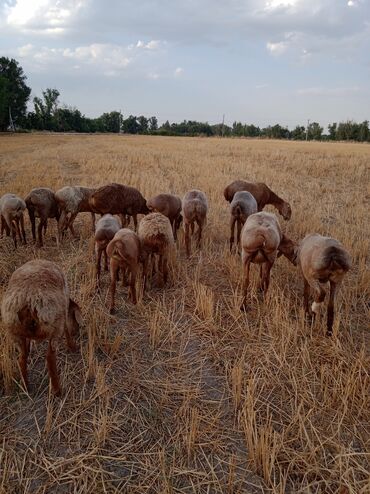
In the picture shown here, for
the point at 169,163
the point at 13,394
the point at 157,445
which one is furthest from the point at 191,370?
the point at 169,163

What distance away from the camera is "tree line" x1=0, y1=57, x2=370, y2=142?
65000 mm

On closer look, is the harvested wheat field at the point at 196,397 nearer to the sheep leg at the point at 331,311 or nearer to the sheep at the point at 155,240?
the sheep leg at the point at 331,311

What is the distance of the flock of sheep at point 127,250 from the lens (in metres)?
3.75

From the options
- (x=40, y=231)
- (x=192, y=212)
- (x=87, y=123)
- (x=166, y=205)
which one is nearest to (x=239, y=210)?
(x=192, y=212)

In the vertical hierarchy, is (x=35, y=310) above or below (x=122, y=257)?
above

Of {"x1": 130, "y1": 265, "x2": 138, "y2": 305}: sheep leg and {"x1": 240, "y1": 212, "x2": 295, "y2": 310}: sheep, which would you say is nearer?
{"x1": 240, "y1": 212, "x2": 295, "y2": 310}: sheep

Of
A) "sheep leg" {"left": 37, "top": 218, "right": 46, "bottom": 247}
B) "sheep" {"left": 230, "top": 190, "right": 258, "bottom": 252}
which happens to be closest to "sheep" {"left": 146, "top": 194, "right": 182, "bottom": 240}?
→ "sheep" {"left": 230, "top": 190, "right": 258, "bottom": 252}

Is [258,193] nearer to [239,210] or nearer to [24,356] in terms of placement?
[239,210]

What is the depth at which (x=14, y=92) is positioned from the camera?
213 feet

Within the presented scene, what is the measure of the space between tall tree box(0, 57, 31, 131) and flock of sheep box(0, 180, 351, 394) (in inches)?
2430

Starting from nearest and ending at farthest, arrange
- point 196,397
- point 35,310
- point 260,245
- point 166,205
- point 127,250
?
point 35,310
point 196,397
point 260,245
point 127,250
point 166,205

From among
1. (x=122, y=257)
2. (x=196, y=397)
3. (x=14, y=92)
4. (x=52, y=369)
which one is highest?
(x=14, y=92)

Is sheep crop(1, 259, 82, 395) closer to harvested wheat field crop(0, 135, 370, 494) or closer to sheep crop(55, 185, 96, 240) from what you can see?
harvested wheat field crop(0, 135, 370, 494)

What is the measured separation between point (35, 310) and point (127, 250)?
2232 mm
